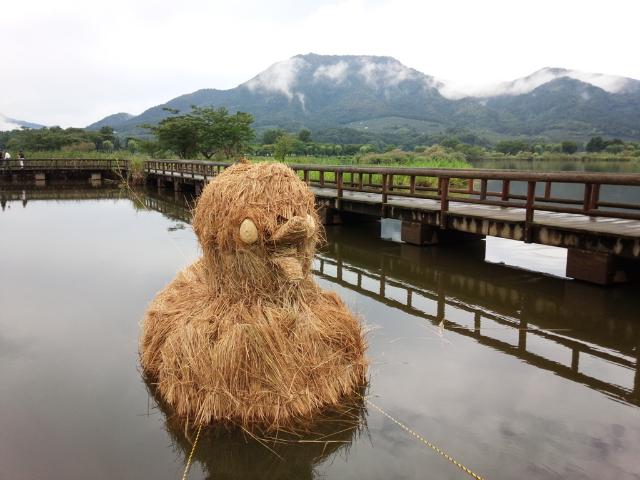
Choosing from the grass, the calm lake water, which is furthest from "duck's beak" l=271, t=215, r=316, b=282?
the grass

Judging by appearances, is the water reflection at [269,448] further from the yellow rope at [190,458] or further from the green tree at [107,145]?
the green tree at [107,145]

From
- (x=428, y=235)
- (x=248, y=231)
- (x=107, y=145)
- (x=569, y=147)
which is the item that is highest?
(x=107, y=145)

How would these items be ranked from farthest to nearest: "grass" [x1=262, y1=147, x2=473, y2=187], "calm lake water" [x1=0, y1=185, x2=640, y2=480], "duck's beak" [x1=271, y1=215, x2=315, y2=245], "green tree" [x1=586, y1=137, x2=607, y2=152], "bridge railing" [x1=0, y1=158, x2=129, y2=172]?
"green tree" [x1=586, y1=137, x2=607, y2=152] → "bridge railing" [x1=0, y1=158, x2=129, y2=172] → "grass" [x1=262, y1=147, x2=473, y2=187] → "duck's beak" [x1=271, y1=215, x2=315, y2=245] → "calm lake water" [x1=0, y1=185, x2=640, y2=480]

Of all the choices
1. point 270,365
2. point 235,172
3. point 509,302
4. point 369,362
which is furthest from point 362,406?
point 509,302

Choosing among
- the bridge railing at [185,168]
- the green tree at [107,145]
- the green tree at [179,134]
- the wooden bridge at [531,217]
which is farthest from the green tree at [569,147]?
the green tree at [107,145]

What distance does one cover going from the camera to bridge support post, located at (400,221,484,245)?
426 inches

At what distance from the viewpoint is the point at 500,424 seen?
12.9 feet

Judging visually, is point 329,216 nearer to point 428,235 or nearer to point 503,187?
point 428,235

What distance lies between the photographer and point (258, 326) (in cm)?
389

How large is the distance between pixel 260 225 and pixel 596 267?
19.3 feet

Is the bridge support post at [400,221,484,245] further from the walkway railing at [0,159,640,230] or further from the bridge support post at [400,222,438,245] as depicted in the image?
the walkway railing at [0,159,640,230]

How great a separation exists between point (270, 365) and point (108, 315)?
11.9 feet

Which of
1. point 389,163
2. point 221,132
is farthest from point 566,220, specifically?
point 221,132

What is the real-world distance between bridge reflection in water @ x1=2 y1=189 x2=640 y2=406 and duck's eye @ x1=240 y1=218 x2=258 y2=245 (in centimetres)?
308
